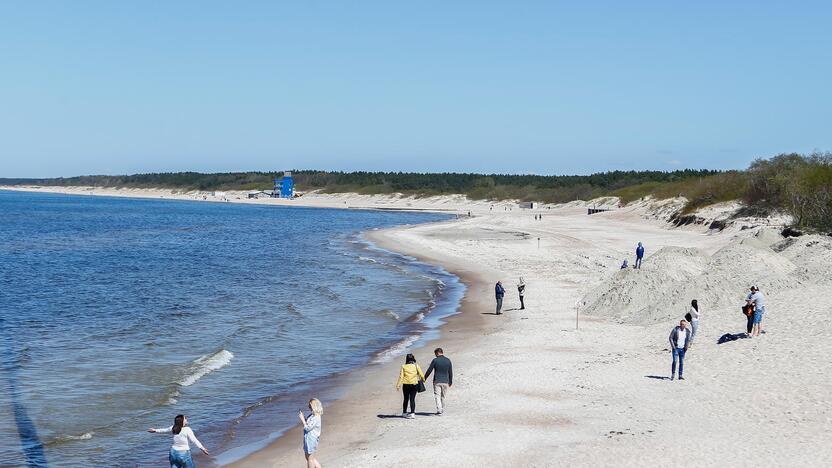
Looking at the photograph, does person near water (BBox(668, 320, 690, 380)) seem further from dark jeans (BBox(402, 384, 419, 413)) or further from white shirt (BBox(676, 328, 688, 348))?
dark jeans (BBox(402, 384, 419, 413))

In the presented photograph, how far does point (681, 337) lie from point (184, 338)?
18.9m

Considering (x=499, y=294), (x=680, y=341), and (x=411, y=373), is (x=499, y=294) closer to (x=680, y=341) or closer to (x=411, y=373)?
(x=680, y=341)

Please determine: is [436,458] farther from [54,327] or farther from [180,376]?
[54,327]

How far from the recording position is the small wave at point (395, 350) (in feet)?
88.5

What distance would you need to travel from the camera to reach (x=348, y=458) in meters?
16.3

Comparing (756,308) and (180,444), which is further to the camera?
(756,308)

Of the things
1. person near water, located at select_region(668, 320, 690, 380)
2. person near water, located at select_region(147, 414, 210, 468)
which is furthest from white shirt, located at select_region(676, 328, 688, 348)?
person near water, located at select_region(147, 414, 210, 468)

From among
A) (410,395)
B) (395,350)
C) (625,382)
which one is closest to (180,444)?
(410,395)

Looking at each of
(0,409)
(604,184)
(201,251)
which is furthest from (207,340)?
(604,184)

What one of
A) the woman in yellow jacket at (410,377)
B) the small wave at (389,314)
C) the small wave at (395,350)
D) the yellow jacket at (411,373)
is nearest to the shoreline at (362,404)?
the small wave at (395,350)

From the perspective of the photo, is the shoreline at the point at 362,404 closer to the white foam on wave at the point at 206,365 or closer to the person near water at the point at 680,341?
the white foam on wave at the point at 206,365

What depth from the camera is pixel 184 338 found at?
3061 cm

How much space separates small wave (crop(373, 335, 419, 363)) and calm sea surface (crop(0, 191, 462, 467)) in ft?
0.50

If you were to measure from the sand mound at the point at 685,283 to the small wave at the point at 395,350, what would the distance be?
755 centimetres
